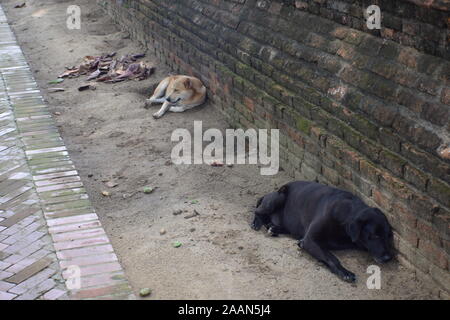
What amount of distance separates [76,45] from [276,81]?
6629mm

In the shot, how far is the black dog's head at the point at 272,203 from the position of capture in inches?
221

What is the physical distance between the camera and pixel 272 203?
221 inches

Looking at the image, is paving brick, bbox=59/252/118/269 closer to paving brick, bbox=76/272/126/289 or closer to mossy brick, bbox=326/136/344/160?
paving brick, bbox=76/272/126/289

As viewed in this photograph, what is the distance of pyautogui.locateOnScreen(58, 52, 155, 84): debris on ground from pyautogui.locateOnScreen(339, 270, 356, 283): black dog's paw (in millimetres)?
6167

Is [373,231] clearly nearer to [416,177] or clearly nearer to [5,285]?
[416,177]

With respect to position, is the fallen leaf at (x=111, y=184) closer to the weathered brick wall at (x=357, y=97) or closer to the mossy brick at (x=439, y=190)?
the weathered brick wall at (x=357, y=97)

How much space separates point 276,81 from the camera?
645cm

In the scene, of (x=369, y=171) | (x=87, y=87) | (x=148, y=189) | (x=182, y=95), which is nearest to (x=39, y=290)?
(x=148, y=189)

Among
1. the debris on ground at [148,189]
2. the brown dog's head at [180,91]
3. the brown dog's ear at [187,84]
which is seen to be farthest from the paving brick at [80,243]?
the brown dog's ear at [187,84]

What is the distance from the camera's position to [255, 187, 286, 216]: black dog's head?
5605 millimetres

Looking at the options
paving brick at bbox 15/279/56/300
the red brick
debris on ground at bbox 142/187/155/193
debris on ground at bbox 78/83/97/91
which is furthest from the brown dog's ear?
the red brick

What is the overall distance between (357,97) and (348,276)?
1.44m
